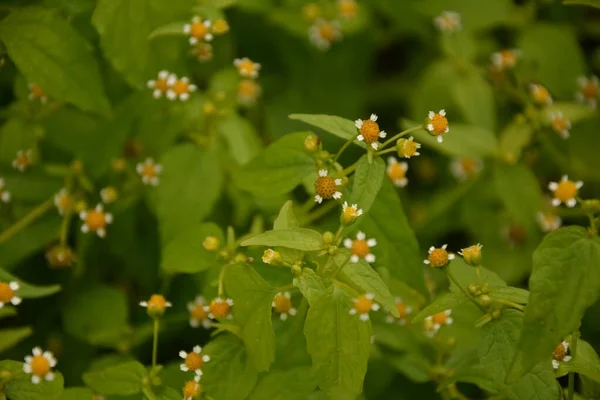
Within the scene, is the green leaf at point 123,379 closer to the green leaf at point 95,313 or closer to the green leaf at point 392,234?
the green leaf at point 95,313

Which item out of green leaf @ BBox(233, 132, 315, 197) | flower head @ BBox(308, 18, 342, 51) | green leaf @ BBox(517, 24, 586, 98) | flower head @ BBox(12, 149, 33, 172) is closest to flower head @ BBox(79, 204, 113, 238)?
flower head @ BBox(12, 149, 33, 172)

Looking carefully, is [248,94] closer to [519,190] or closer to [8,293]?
[519,190]

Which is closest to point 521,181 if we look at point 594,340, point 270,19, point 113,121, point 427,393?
point 594,340

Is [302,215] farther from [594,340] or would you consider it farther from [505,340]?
[594,340]

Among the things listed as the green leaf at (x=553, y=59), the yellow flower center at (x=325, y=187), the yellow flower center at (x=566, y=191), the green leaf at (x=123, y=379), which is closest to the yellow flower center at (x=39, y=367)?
the green leaf at (x=123, y=379)

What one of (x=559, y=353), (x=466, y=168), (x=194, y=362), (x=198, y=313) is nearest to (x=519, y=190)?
(x=466, y=168)

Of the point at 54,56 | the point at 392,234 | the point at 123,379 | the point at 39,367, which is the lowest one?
the point at 123,379
